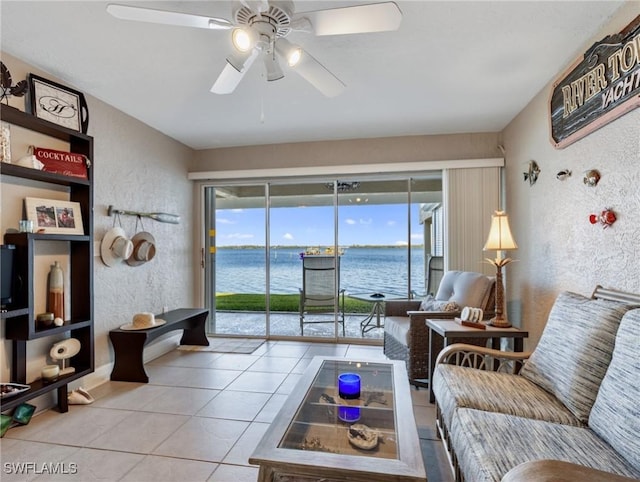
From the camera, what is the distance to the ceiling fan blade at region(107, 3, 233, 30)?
1.54 m

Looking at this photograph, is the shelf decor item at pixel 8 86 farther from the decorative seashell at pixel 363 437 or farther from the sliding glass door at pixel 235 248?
the decorative seashell at pixel 363 437

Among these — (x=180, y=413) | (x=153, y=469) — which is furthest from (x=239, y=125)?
(x=153, y=469)

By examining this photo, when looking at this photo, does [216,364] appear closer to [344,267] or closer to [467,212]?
[344,267]

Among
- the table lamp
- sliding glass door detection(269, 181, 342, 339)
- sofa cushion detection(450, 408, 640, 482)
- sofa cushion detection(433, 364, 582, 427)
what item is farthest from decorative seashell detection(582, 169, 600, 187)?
sliding glass door detection(269, 181, 342, 339)

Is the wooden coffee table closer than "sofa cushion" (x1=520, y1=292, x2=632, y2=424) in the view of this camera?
Yes

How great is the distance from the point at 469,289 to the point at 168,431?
104 inches

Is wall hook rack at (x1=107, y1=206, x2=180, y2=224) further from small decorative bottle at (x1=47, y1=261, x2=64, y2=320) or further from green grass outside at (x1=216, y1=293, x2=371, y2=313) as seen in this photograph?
green grass outside at (x1=216, y1=293, x2=371, y2=313)

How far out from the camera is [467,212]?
403cm

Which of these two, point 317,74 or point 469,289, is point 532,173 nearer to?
point 469,289

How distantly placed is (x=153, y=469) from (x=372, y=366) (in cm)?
139

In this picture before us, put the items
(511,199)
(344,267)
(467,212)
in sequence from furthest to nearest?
(344,267) → (467,212) → (511,199)

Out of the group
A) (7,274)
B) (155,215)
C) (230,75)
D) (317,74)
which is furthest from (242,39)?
(155,215)

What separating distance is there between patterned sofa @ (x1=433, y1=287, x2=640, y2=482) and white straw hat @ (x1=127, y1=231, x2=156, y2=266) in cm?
298

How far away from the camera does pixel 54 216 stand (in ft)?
8.50
